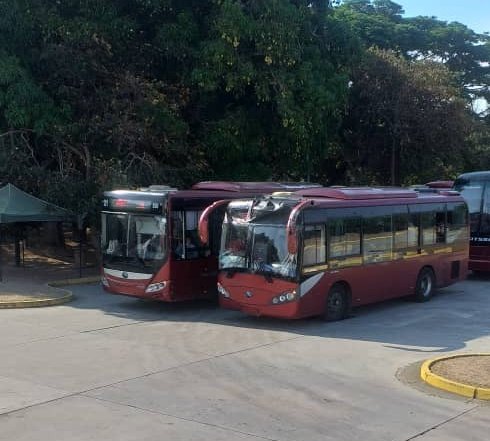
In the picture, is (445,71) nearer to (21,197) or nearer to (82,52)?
(82,52)

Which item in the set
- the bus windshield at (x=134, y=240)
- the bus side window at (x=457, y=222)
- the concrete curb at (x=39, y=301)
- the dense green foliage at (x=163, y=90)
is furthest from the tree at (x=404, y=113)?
the concrete curb at (x=39, y=301)

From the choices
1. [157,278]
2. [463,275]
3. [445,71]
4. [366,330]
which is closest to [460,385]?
[366,330]

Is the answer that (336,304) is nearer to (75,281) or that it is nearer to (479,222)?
(75,281)

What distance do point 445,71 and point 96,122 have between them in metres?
16.9

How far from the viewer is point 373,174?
113 feet

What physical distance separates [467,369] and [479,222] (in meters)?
12.8

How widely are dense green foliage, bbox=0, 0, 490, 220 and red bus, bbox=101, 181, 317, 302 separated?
4169 millimetres

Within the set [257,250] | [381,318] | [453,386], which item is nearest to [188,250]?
[257,250]

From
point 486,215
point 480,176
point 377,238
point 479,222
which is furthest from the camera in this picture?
point 480,176

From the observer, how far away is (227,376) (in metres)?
9.99

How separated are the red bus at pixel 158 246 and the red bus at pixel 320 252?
3.99ft

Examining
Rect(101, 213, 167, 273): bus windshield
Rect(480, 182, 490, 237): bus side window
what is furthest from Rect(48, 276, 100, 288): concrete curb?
Rect(480, 182, 490, 237): bus side window

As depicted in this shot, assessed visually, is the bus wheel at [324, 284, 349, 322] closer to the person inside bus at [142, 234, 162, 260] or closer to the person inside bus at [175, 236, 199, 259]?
the person inside bus at [175, 236, 199, 259]

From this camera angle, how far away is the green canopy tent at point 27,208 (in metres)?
19.7
